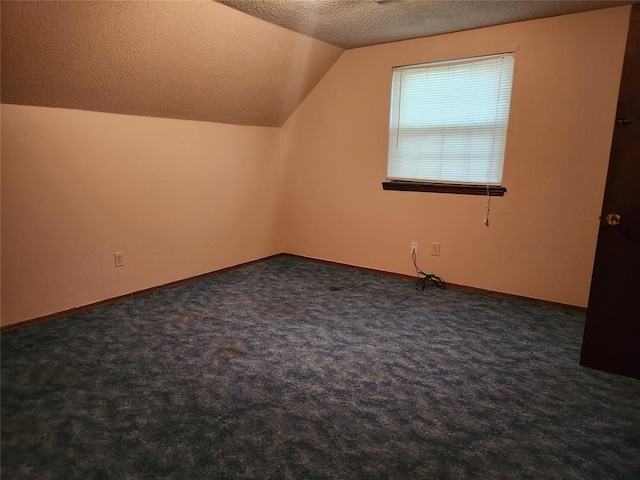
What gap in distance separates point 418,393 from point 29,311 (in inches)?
102

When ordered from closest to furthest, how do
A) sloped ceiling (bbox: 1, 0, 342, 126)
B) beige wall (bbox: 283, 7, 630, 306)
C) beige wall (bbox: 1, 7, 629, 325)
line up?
sloped ceiling (bbox: 1, 0, 342, 126)
beige wall (bbox: 1, 7, 629, 325)
beige wall (bbox: 283, 7, 630, 306)

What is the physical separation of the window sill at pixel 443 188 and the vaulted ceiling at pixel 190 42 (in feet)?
4.13

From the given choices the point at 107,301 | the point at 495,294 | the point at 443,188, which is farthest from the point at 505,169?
the point at 107,301

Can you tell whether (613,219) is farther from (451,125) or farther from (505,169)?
(451,125)

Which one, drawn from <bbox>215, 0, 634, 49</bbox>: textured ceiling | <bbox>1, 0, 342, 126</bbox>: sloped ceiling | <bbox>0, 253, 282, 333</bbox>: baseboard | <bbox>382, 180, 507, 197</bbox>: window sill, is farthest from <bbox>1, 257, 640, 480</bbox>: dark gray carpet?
<bbox>215, 0, 634, 49</bbox>: textured ceiling

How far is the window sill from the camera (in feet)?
10.9

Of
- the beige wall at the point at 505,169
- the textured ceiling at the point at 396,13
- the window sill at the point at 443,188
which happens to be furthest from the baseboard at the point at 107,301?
the textured ceiling at the point at 396,13

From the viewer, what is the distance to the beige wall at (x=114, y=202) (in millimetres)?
2625

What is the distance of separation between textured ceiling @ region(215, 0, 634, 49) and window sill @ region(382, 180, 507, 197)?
1.26 m

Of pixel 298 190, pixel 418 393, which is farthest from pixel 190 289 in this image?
pixel 418 393

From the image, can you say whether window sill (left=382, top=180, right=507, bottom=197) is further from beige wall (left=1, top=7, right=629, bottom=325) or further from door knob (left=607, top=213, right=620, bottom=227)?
door knob (left=607, top=213, right=620, bottom=227)

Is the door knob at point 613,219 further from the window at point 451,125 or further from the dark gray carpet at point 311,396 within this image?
the window at point 451,125

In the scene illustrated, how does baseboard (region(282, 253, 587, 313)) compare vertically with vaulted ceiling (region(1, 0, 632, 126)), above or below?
below

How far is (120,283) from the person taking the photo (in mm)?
3236
